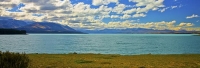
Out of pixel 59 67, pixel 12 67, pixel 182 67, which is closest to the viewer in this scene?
pixel 12 67

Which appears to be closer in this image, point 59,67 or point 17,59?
point 17,59

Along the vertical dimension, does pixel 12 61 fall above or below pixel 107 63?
above

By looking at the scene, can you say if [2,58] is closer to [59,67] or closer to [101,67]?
[59,67]

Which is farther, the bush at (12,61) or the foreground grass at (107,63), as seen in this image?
the foreground grass at (107,63)

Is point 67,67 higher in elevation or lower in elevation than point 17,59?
lower

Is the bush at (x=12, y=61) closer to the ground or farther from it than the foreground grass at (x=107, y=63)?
farther from it

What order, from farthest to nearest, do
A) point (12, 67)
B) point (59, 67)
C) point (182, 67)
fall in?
1. point (182, 67)
2. point (59, 67)
3. point (12, 67)

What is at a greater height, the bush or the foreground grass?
the bush

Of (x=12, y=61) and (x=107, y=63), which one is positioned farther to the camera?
(x=107, y=63)

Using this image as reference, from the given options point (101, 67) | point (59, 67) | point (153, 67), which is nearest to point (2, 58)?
point (59, 67)

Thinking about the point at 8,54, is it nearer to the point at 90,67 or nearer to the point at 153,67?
the point at 90,67

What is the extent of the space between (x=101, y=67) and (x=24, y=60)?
9.46m

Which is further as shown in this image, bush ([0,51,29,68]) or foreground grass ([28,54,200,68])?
foreground grass ([28,54,200,68])

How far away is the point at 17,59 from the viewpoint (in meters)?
10.1
